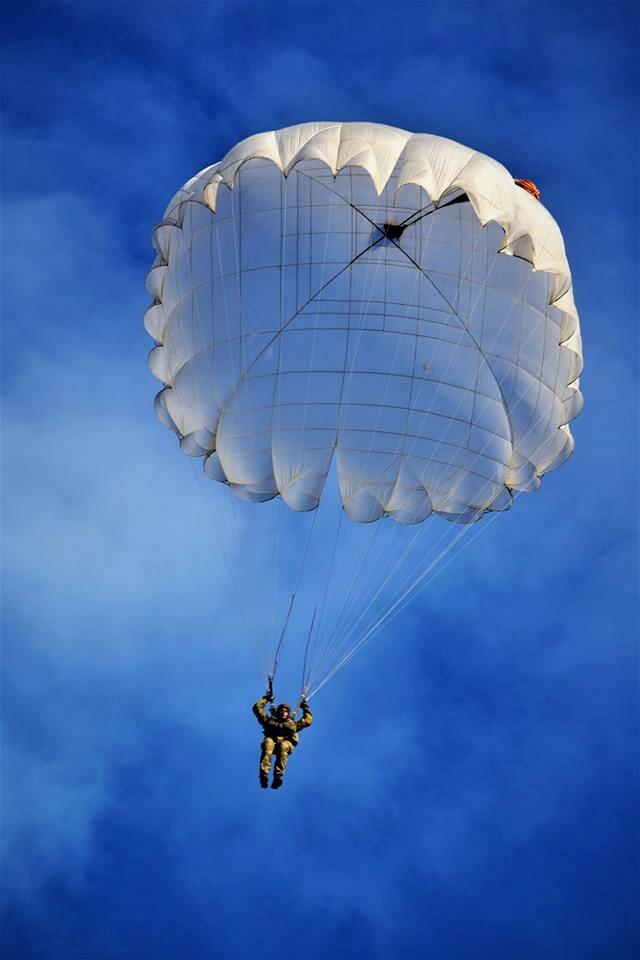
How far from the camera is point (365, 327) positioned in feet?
95.2

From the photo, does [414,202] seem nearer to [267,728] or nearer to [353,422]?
[353,422]

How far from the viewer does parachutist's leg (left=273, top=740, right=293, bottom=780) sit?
2770 centimetres

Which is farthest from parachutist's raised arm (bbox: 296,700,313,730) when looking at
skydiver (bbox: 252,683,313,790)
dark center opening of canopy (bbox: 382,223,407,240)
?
dark center opening of canopy (bbox: 382,223,407,240)

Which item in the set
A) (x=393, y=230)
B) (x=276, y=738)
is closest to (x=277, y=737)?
(x=276, y=738)

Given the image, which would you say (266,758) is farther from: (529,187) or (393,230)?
(529,187)

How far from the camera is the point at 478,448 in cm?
2997

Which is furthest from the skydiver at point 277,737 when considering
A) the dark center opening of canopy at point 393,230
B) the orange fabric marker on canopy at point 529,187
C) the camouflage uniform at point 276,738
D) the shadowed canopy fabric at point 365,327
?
the orange fabric marker on canopy at point 529,187

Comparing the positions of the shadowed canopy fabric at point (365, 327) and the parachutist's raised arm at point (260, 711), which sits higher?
the shadowed canopy fabric at point (365, 327)

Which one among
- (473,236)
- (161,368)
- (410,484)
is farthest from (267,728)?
(473,236)

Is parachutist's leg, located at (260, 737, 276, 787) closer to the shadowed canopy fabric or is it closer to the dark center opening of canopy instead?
the shadowed canopy fabric

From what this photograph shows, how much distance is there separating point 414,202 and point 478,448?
5113 millimetres

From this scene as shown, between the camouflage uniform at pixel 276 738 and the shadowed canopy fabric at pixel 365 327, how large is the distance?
15.2ft

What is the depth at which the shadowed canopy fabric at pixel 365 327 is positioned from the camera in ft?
91.6

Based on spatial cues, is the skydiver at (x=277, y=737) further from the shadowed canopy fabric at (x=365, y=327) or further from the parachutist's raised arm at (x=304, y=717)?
the shadowed canopy fabric at (x=365, y=327)
